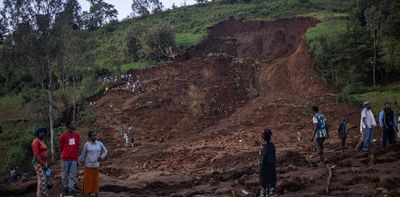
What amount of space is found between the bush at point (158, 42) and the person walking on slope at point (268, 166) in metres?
33.5

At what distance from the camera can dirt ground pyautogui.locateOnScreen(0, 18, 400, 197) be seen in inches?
473

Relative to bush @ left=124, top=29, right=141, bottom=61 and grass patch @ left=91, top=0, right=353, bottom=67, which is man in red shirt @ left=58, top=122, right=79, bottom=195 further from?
bush @ left=124, top=29, right=141, bottom=61

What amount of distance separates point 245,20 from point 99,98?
22.0 metres

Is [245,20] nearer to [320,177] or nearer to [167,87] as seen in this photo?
[167,87]

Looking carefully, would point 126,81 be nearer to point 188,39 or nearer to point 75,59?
point 75,59

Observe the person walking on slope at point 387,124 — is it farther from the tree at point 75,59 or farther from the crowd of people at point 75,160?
the tree at point 75,59

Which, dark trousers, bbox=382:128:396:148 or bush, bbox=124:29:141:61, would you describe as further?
bush, bbox=124:29:141:61

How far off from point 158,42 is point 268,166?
33882mm

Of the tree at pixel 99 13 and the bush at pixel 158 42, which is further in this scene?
the tree at pixel 99 13

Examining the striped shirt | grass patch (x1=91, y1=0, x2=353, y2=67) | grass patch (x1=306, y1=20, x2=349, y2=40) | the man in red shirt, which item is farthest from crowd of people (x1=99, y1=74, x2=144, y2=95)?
the man in red shirt

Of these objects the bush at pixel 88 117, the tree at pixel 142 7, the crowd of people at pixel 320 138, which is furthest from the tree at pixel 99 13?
the crowd of people at pixel 320 138

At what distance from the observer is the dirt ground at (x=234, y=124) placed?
12.0m

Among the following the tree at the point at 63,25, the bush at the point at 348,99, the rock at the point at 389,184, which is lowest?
the bush at the point at 348,99

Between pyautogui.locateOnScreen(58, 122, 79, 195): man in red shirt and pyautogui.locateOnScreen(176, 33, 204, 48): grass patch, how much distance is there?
34.7m
